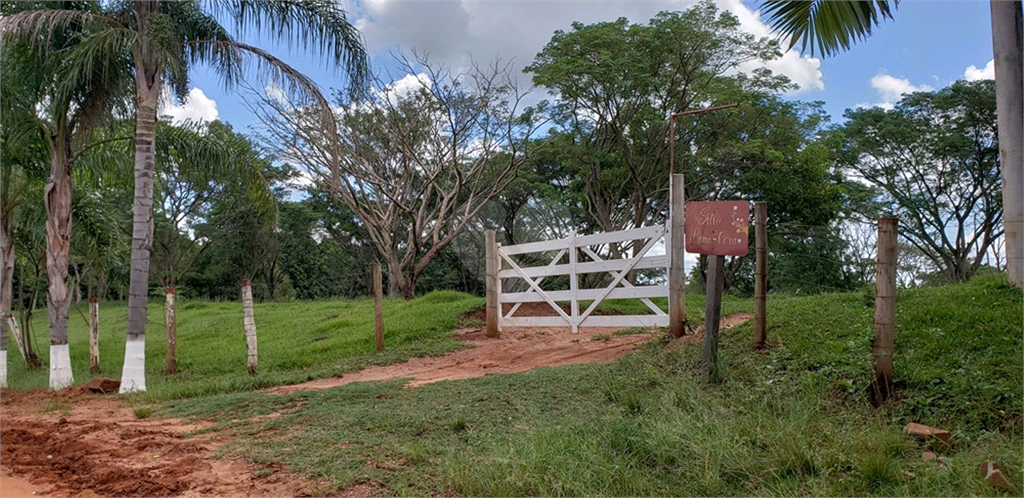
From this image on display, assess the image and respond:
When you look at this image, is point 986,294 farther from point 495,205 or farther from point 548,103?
point 495,205

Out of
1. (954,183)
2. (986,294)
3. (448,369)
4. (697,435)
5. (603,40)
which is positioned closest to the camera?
(697,435)

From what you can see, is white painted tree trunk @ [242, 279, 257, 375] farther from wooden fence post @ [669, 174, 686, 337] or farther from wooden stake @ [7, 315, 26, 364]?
wooden stake @ [7, 315, 26, 364]

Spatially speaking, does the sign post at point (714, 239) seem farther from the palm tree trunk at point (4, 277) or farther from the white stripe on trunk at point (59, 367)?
the palm tree trunk at point (4, 277)

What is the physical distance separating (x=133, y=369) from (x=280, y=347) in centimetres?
393

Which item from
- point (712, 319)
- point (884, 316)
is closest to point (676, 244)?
point (712, 319)

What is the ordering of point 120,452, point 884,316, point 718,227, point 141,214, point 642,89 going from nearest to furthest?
1. point 884,316
2. point 120,452
3. point 718,227
4. point 141,214
5. point 642,89

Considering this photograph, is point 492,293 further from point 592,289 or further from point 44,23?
point 44,23

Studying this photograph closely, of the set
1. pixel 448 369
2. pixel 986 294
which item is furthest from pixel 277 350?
pixel 986 294

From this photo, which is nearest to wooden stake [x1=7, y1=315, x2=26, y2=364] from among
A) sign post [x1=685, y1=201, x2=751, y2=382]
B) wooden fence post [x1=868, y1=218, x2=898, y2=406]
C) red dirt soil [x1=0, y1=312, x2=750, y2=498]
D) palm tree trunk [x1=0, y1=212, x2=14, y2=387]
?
palm tree trunk [x1=0, y1=212, x2=14, y2=387]

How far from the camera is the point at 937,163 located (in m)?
20.7

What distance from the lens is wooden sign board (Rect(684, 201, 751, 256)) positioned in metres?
5.46

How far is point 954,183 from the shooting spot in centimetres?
2080

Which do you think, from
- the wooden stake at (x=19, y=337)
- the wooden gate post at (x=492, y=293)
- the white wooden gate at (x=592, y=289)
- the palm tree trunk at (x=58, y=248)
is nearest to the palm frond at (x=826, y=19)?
the white wooden gate at (x=592, y=289)

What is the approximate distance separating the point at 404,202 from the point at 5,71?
13324 mm
